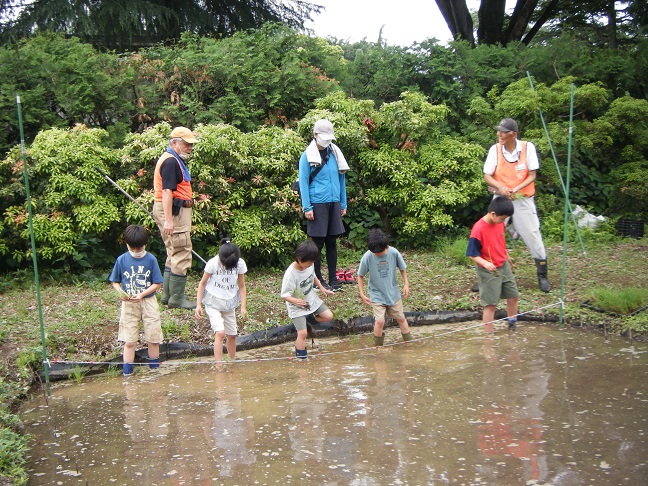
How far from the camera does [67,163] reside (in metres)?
9.42

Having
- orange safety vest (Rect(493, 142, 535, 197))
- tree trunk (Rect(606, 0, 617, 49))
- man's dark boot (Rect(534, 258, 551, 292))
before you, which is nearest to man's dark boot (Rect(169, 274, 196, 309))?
orange safety vest (Rect(493, 142, 535, 197))

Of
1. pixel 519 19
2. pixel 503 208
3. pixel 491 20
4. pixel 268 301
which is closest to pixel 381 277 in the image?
pixel 503 208

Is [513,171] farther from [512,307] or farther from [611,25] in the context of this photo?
[611,25]

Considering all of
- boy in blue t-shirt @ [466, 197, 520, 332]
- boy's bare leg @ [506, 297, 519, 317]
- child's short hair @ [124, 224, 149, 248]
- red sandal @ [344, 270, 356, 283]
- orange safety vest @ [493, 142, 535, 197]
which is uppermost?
orange safety vest @ [493, 142, 535, 197]

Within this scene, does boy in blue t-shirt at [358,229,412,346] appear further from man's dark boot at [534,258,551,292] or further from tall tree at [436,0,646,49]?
tall tree at [436,0,646,49]

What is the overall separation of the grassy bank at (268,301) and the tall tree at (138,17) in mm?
5932

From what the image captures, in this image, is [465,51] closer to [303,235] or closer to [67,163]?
[303,235]

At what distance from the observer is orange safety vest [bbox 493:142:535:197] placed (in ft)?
27.0

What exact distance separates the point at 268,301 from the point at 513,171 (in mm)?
3284

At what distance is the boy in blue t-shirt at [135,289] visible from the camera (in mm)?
6730

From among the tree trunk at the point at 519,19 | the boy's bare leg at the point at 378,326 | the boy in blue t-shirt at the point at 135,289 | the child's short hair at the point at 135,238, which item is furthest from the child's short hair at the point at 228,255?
the tree trunk at the point at 519,19

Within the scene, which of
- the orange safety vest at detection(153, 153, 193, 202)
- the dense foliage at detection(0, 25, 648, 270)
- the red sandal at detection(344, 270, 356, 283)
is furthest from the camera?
the dense foliage at detection(0, 25, 648, 270)

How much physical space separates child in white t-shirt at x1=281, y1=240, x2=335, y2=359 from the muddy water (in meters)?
0.40

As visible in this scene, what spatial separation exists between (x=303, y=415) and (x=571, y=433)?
2.01 metres
